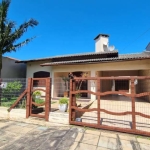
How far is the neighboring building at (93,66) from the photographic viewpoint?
10.4 meters

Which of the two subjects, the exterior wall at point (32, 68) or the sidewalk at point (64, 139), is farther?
the exterior wall at point (32, 68)

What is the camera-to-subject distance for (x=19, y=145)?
3846 millimetres

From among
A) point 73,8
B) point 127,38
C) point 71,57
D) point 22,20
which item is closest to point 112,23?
point 127,38

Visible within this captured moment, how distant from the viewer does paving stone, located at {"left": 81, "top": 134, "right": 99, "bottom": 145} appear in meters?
4.00

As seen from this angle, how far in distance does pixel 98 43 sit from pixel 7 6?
12678 millimetres

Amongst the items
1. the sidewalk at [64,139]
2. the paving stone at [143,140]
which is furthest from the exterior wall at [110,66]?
the paving stone at [143,140]

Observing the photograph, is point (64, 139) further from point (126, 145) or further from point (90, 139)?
point (126, 145)

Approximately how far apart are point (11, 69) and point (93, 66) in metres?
9.66

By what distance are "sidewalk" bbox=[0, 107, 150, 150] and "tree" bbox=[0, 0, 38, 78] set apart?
8.20 metres

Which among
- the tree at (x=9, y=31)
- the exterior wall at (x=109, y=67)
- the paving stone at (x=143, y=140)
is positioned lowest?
the paving stone at (x=143, y=140)

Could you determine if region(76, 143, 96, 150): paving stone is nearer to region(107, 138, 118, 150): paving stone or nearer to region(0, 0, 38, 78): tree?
region(107, 138, 118, 150): paving stone

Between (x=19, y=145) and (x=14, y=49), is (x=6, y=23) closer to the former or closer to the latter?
(x=14, y=49)

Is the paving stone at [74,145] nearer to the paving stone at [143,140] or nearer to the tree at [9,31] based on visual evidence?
the paving stone at [143,140]

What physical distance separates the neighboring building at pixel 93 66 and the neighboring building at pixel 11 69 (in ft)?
5.23
